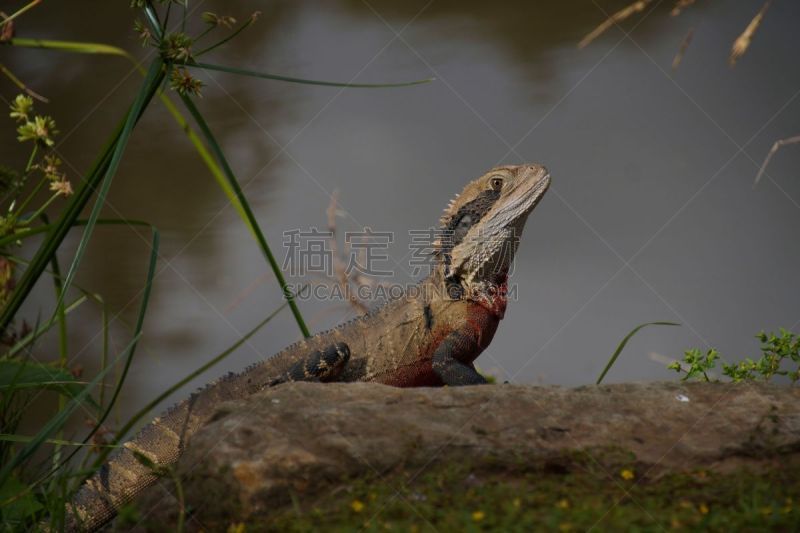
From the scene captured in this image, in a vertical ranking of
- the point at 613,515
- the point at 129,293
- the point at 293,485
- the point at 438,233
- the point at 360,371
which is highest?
the point at 129,293

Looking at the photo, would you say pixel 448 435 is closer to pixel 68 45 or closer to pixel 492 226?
pixel 492 226

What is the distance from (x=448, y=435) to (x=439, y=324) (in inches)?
91.6

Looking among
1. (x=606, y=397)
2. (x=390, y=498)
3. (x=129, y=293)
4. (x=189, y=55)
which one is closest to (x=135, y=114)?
(x=189, y=55)

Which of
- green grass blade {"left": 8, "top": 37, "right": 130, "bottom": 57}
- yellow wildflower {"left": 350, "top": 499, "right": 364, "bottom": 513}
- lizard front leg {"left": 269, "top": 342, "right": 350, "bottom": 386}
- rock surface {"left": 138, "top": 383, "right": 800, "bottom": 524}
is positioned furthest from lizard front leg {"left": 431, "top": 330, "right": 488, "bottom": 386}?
green grass blade {"left": 8, "top": 37, "right": 130, "bottom": 57}

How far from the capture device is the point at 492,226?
578 cm

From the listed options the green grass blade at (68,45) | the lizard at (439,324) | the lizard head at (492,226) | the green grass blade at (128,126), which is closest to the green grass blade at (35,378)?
the green grass blade at (128,126)

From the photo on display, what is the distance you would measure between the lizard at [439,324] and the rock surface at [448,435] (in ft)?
5.09

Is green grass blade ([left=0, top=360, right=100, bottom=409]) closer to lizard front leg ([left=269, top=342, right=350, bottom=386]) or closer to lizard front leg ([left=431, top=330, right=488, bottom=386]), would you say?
lizard front leg ([left=269, top=342, right=350, bottom=386])

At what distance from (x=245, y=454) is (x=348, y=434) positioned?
0.41 meters

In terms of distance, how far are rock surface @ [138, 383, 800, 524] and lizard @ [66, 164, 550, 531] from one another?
1552mm

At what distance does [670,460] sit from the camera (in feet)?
11.3

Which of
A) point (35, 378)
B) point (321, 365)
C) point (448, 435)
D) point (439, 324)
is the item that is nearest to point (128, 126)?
point (35, 378)

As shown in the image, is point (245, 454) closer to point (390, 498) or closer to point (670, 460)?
point (390, 498)

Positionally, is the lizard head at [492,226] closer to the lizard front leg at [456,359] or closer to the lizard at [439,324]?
the lizard at [439,324]
